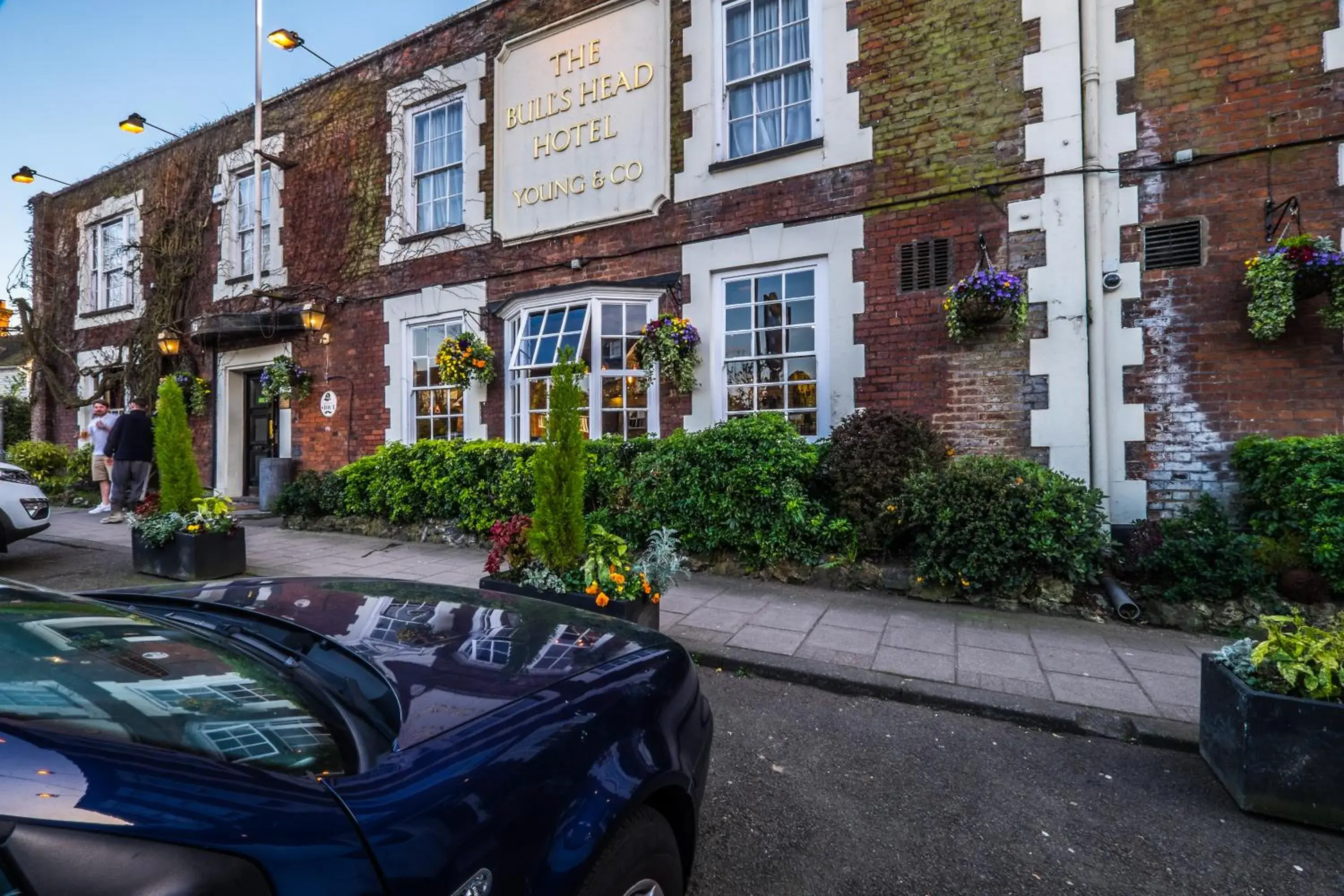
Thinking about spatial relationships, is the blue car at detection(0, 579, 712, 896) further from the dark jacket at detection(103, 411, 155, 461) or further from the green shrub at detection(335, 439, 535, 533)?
the dark jacket at detection(103, 411, 155, 461)

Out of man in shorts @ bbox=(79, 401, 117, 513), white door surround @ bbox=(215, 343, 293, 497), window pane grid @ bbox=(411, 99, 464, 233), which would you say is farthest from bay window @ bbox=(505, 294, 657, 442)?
man in shorts @ bbox=(79, 401, 117, 513)

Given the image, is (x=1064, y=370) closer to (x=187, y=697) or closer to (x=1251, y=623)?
(x=1251, y=623)

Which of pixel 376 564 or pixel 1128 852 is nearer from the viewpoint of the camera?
pixel 1128 852

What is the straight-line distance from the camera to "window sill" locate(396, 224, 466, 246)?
29.6ft

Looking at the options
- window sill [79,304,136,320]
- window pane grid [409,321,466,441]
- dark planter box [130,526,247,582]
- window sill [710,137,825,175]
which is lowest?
dark planter box [130,526,247,582]

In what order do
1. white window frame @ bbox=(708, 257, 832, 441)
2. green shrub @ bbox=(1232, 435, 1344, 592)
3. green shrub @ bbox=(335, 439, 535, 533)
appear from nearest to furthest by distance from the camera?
green shrub @ bbox=(1232, 435, 1344, 592) < white window frame @ bbox=(708, 257, 832, 441) < green shrub @ bbox=(335, 439, 535, 533)

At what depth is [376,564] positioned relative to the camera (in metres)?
6.55

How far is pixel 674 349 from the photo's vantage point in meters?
6.88

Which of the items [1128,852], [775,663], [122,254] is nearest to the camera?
[1128,852]

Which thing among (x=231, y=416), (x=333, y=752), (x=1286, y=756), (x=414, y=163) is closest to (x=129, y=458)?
(x=231, y=416)

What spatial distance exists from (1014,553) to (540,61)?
27.9ft

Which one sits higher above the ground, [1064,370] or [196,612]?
[1064,370]

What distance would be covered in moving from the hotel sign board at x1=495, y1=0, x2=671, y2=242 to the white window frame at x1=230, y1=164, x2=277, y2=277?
5.40 meters

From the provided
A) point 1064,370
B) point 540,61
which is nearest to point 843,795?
point 1064,370
